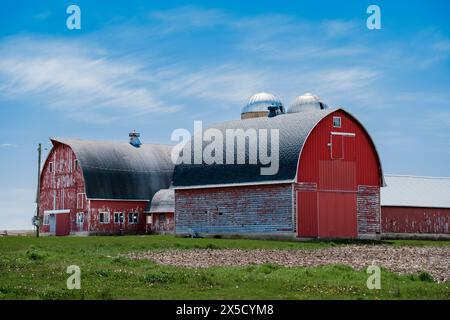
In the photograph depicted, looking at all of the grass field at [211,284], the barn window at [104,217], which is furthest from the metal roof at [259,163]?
the grass field at [211,284]

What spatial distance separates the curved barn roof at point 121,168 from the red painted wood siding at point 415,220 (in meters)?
24.2

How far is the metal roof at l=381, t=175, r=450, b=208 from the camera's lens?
2749 inches

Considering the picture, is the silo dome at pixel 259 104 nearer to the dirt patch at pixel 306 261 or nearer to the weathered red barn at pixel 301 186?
the weathered red barn at pixel 301 186

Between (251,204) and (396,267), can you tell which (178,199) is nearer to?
(251,204)

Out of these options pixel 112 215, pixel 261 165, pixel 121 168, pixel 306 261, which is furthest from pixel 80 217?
pixel 306 261

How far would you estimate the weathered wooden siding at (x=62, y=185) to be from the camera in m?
74.0

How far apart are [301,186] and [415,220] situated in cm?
2144

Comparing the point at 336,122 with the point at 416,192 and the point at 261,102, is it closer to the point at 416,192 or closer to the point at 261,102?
the point at 261,102

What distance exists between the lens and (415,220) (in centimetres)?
6969

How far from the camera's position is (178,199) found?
205 ft

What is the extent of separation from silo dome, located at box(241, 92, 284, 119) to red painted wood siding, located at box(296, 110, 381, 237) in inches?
723

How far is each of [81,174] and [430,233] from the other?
33.3m

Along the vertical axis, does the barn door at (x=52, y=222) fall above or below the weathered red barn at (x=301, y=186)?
below
